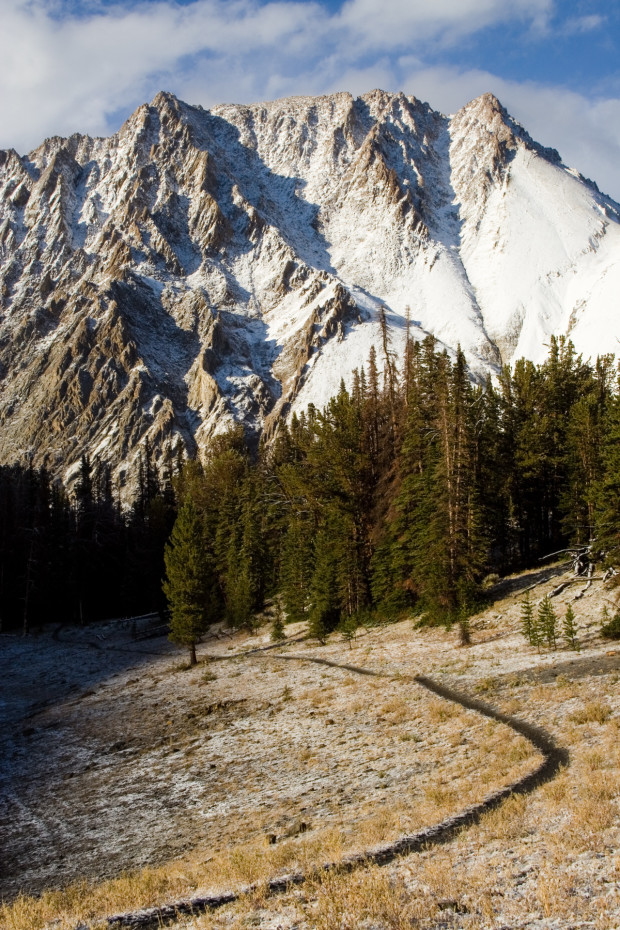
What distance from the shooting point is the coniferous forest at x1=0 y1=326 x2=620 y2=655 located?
35.0m

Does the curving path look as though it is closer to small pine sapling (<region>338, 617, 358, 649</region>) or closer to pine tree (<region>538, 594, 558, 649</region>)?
pine tree (<region>538, 594, 558, 649</region>)

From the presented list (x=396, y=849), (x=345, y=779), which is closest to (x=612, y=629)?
(x=345, y=779)

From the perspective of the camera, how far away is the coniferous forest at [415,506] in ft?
115

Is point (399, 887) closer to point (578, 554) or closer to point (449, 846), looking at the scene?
point (449, 846)

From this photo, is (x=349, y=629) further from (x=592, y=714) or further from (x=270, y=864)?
(x=270, y=864)

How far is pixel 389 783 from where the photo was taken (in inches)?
596

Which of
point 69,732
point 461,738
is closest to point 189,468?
point 69,732

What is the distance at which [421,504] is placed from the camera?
130 ft

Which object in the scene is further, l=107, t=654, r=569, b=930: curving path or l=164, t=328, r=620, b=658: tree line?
l=164, t=328, r=620, b=658: tree line

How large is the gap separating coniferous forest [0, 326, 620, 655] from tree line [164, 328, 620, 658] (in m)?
0.12

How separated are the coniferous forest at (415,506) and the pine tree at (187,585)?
0.10 m

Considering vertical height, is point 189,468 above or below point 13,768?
above

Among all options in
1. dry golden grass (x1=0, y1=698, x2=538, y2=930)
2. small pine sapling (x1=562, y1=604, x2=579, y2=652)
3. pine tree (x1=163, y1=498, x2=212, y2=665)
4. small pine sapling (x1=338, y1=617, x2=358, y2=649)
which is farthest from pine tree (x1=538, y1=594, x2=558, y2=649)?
pine tree (x1=163, y1=498, x2=212, y2=665)

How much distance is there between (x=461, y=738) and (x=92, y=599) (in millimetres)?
67902
